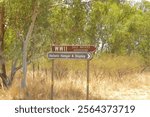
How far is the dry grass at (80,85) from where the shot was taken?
1466 centimetres

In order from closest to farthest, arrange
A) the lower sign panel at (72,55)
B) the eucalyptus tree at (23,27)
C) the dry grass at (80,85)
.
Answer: the lower sign panel at (72,55)
the dry grass at (80,85)
the eucalyptus tree at (23,27)

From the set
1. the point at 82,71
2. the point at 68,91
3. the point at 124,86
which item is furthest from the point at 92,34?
the point at 68,91

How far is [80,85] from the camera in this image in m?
15.8

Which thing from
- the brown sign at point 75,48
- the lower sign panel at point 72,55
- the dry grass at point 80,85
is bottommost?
the dry grass at point 80,85

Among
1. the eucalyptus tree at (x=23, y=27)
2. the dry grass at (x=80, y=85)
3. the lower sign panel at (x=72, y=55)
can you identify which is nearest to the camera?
the lower sign panel at (x=72, y=55)

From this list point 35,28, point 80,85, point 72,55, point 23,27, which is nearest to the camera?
point 72,55

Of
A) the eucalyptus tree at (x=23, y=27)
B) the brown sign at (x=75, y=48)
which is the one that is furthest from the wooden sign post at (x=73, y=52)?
the eucalyptus tree at (x=23, y=27)

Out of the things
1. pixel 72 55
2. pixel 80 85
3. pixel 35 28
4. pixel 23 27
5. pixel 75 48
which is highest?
pixel 23 27

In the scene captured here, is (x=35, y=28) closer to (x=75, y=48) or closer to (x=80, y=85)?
(x=80, y=85)

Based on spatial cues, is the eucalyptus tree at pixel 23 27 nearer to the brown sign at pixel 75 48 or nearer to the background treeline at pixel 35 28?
the background treeline at pixel 35 28

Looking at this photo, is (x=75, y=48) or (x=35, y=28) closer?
(x=75, y=48)

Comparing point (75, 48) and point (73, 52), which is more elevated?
point (75, 48)

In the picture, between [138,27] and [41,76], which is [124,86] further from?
[138,27]

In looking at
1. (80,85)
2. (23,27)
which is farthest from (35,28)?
(80,85)
